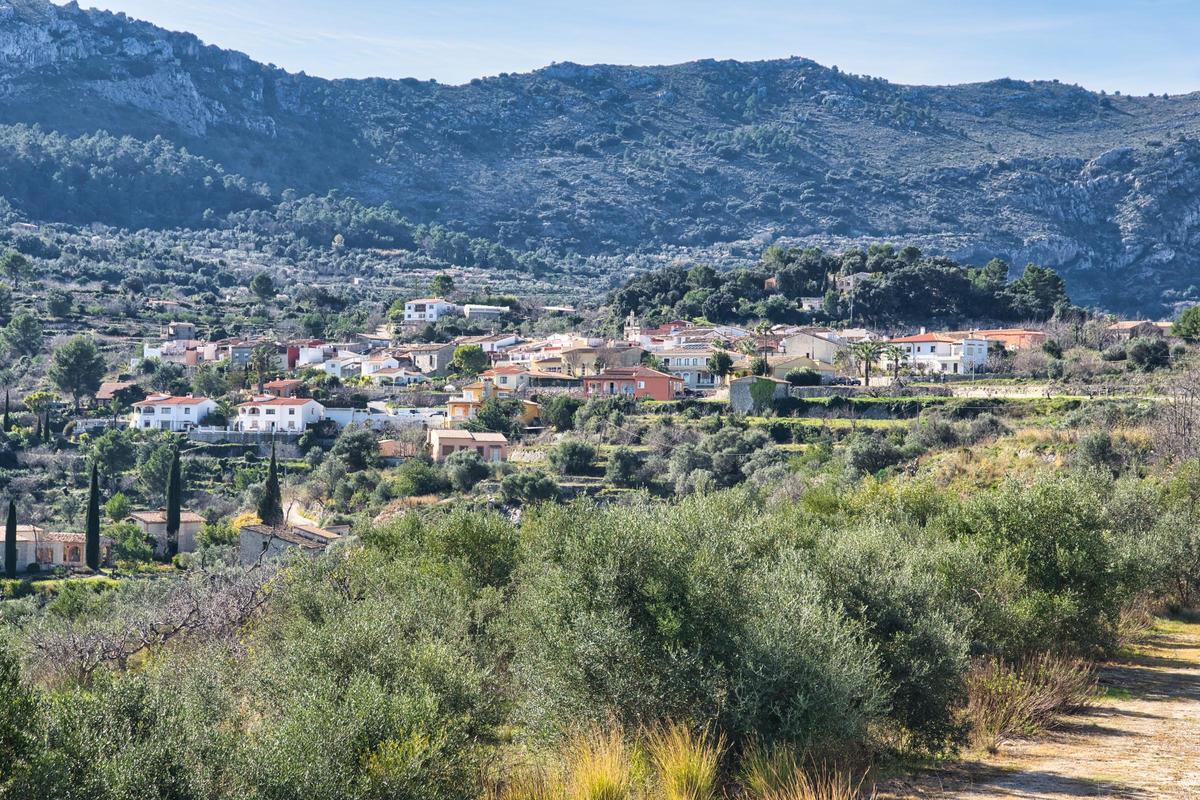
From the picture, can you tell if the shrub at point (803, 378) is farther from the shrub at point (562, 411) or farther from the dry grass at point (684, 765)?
the dry grass at point (684, 765)

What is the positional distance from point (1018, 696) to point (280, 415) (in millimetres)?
50573

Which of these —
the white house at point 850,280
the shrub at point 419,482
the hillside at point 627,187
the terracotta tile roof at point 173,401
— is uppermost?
the hillside at point 627,187

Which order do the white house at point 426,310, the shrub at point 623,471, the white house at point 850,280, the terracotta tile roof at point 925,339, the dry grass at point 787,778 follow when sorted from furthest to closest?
the white house at point 426,310, the white house at point 850,280, the terracotta tile roof at point 925,339, the shrub at point 623,471, the dry grass at point 787,778

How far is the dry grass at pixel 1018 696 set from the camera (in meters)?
15.4

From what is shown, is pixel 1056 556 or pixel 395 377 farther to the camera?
pixel 395 377

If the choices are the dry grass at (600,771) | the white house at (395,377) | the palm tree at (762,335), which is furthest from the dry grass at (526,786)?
the white house at (395,377)

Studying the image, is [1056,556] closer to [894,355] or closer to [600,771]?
[600,771]

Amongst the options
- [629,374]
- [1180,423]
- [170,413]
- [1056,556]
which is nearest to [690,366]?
[629,374]

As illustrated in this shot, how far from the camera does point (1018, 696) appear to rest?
15.9m

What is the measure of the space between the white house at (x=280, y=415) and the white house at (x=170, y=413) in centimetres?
238

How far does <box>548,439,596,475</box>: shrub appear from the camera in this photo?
50.7 metres

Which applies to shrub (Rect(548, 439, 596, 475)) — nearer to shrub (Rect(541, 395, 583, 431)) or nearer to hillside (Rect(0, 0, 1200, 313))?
shrub (Rect(541, 395, 583, 431))

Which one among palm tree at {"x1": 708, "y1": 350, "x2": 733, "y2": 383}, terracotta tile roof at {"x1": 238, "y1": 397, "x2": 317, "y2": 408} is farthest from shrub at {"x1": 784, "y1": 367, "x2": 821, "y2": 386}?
terracotta tile roof at {"x1": 238, "y1": 397, "x2": 317, "y2": 408}

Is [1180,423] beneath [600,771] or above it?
above
